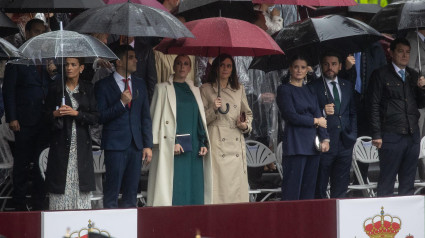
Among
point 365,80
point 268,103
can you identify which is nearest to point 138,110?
point 268,103

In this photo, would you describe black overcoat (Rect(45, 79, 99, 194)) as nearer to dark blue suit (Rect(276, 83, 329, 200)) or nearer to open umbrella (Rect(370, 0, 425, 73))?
dark blue suit (Rect(276, 83, 329, 200))

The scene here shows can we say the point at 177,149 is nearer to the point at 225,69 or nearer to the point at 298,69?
the point at 225,69

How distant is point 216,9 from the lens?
1245 cm

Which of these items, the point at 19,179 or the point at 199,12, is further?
the point at 199,12

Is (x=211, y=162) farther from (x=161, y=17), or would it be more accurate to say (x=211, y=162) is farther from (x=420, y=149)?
(x=420, y=149)

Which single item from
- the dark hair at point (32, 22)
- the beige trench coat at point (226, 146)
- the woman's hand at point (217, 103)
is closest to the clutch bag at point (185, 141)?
the beige trench coat at point (226, 146)

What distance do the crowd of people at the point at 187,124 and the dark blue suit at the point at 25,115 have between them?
11 millimetres

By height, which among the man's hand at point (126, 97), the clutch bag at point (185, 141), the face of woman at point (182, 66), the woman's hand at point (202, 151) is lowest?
the woman's hand at point (202, 151)

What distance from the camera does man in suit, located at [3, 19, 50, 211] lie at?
1155 centimetres

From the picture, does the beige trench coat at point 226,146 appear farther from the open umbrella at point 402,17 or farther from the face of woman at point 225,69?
the open umbrella at point 402,17

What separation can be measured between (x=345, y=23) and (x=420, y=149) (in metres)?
2.43

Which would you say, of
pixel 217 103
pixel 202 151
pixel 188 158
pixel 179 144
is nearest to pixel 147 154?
pixel 179 144

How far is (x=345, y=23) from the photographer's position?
11477 mm

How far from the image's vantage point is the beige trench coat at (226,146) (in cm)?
1176
